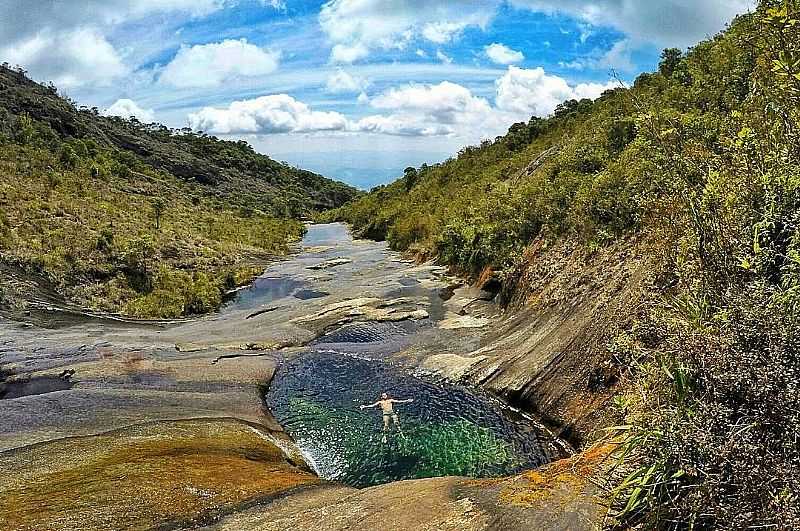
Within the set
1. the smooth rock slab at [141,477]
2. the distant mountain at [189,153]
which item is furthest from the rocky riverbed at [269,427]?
the distant mountain at [189,153]

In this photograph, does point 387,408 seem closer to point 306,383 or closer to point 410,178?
point 306,383

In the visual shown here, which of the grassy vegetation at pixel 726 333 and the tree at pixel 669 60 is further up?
the tree at pixel 669 60

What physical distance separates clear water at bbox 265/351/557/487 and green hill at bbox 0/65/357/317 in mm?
17160

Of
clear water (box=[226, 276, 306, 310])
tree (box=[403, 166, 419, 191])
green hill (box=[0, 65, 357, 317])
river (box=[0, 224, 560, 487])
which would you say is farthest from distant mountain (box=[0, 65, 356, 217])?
river (box=[0, 224, 560, 487])

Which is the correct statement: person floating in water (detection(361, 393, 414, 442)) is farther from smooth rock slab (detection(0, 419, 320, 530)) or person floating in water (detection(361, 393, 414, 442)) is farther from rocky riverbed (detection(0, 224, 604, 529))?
smooth rock slab (detection(0, 419, 320, 530))

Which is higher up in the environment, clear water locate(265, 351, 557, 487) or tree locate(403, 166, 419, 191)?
tree locate(403, 166, 419, 191)

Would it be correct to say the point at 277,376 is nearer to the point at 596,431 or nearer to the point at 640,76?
the point at 596,431

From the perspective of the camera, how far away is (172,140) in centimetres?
15375

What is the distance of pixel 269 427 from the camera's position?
57.9ft

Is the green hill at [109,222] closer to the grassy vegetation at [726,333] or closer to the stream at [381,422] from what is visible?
the stream at [381,422]

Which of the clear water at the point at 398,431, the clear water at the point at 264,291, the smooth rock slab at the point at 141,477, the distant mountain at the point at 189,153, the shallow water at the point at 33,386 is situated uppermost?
the distant mountain at the point at 189,153

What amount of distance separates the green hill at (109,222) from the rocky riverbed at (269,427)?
23.5 ft

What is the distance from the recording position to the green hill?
34938 millimetres

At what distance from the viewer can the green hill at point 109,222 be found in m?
34.9
